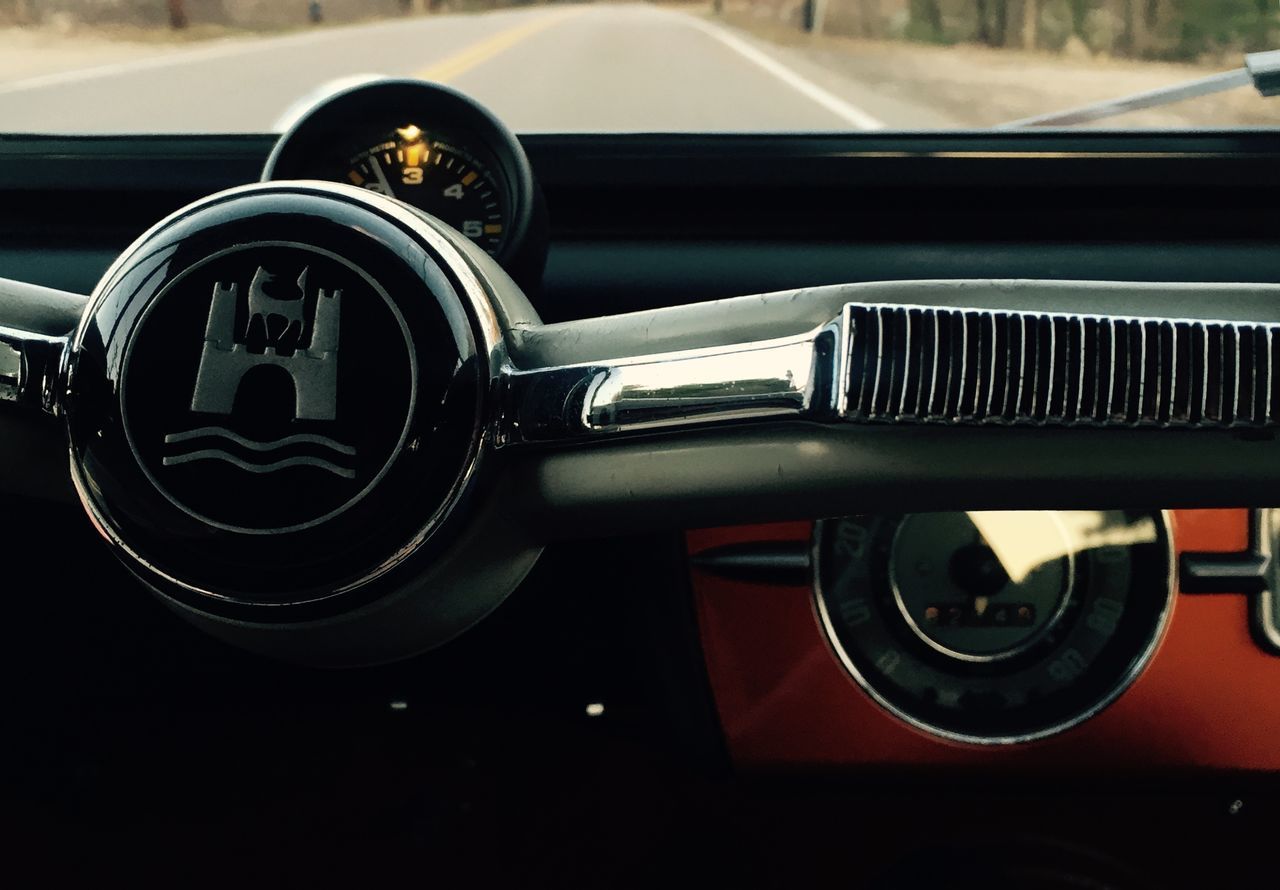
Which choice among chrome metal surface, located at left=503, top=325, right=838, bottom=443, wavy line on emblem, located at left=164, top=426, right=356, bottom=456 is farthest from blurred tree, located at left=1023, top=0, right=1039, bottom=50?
wavy line on emblem, located at left=164, top=426, right=356, bottom=456

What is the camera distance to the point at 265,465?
0.94 m

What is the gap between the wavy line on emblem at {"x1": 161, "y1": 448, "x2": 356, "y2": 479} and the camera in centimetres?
94

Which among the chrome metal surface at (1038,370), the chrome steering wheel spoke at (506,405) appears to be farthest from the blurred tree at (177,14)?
the chrome metal surface at (1038,370)

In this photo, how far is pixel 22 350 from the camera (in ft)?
3.38

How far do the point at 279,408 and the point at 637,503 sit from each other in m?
0.27

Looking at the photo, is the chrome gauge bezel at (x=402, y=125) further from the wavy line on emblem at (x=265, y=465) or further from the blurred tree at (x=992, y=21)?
the blurred tree at (x=992, y=21)

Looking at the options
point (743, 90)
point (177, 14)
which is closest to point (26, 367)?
point (177, 14)

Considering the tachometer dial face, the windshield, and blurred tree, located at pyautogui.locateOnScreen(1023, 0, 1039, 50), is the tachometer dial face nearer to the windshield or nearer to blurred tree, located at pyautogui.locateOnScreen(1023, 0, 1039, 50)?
the windshield

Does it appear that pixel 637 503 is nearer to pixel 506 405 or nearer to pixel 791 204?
pixel 506 405

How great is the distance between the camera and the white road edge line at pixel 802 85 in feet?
7.65

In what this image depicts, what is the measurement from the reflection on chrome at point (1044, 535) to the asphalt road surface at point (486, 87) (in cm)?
82

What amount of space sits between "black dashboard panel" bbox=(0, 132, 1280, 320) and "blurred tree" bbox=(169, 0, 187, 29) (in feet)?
3.21

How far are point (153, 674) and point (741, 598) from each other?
0.95 metres

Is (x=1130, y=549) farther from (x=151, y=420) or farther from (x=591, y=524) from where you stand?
(x=151, y=420)
